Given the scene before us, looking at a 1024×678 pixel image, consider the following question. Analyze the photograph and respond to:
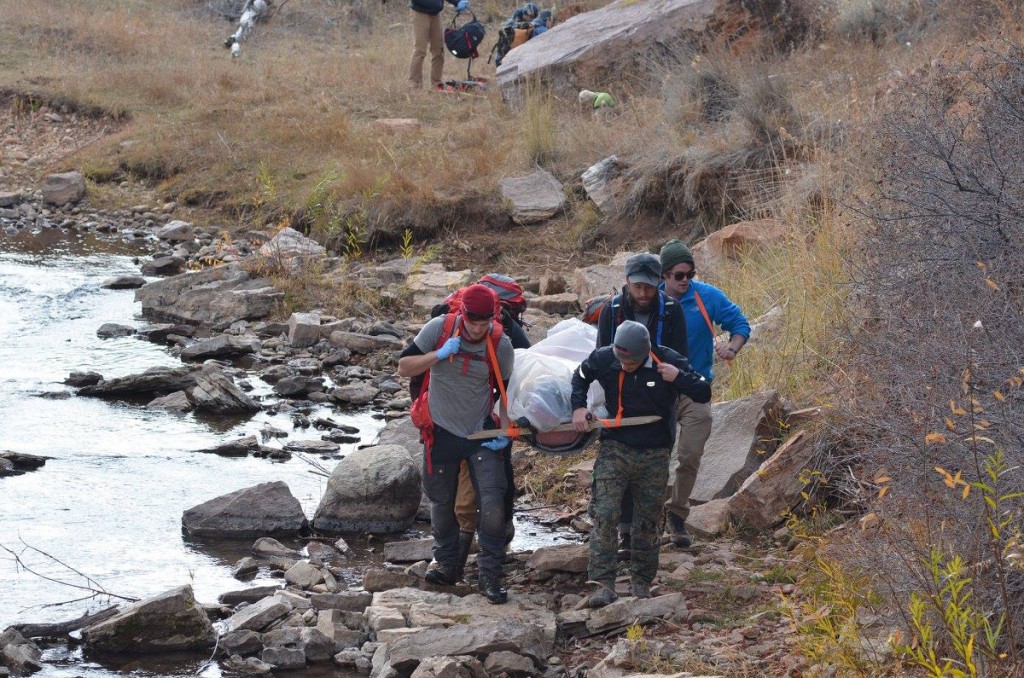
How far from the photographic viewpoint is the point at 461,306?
613 cm

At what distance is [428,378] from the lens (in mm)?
6480

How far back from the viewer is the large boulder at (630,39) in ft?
51.4

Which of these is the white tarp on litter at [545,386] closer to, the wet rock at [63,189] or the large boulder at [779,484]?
the large boulder at [779,484]

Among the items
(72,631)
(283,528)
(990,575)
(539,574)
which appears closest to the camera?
(990,575)

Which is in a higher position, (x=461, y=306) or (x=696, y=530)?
(x=461, y=306)

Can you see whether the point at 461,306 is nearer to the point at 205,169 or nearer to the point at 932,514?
the point at 932,514

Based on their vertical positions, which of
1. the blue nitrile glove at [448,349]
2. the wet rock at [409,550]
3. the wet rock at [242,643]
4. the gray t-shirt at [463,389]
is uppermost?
the blue nitrile glove at [448,349]

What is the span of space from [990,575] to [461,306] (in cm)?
280

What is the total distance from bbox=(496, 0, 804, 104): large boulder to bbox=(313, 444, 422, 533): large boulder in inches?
358

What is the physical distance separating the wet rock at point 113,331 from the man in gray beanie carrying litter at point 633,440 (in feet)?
23.9

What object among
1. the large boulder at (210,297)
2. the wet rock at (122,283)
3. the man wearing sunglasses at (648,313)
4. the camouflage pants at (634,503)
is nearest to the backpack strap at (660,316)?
the man wearing sunglasses at (648,313)

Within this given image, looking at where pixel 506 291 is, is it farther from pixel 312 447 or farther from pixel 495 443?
pixel 312 447

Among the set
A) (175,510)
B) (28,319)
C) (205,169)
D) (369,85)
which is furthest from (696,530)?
(369,85)

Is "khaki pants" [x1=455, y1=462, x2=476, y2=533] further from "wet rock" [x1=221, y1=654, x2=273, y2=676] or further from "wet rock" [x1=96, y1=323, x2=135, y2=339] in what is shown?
"wet rock" [x1=96, y1=323, x2=135, y2=339]
